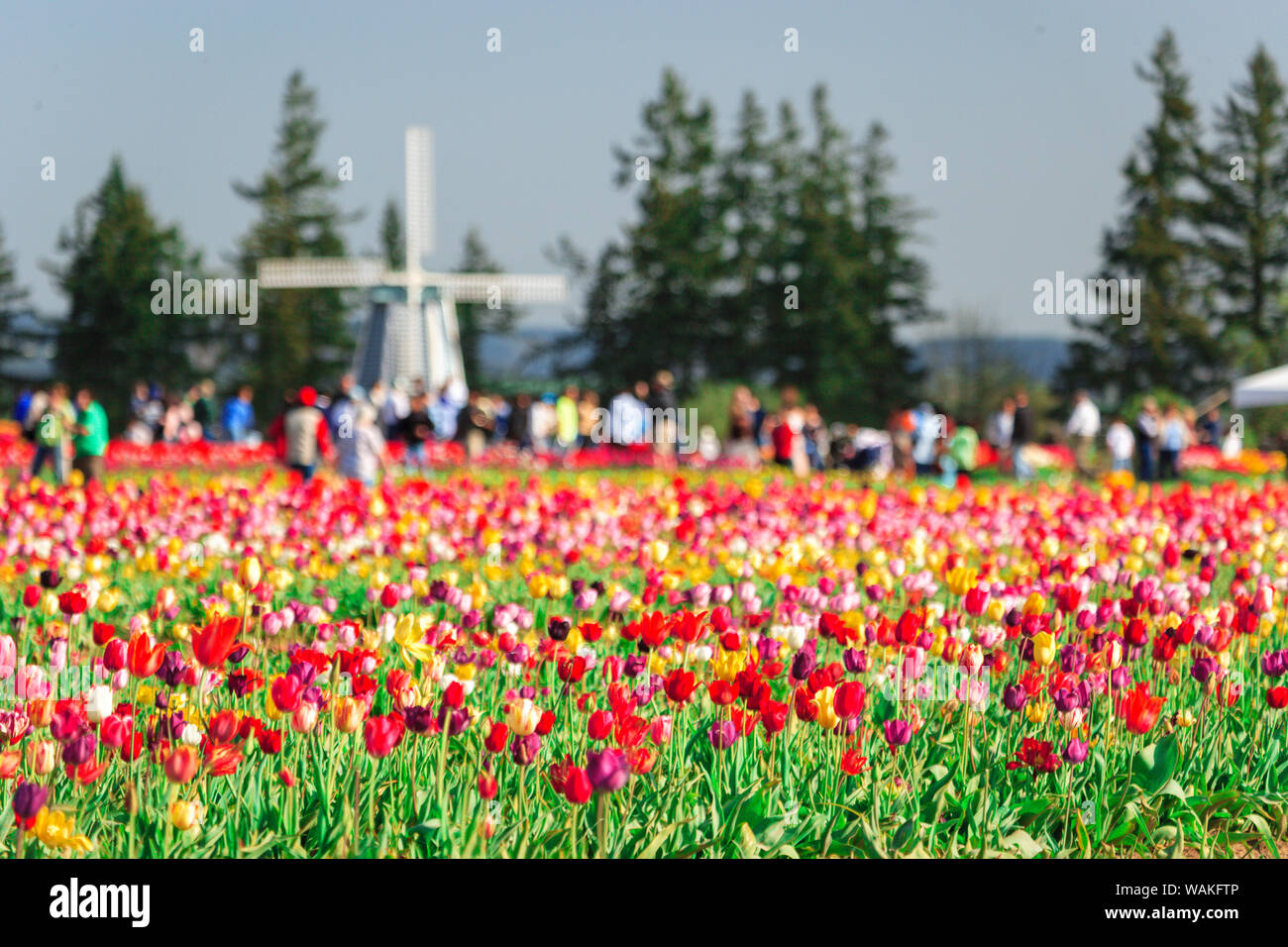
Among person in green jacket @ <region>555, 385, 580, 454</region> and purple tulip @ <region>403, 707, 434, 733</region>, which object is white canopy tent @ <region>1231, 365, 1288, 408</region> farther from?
purple tulip @ <region>403, 707, 434, 733</region>

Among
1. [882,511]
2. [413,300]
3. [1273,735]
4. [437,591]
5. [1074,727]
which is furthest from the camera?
[413,300]

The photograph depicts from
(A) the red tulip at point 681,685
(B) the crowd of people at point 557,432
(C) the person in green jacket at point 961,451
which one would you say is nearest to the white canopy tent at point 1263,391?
(B) the crowd of people at point 557,432

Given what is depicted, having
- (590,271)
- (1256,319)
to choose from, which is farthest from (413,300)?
(1256,319)

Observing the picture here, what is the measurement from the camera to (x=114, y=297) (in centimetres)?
5294

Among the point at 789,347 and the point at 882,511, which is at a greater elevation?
the point at 789,347

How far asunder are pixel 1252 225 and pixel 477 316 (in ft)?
135

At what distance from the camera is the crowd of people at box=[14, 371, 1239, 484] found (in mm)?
14953

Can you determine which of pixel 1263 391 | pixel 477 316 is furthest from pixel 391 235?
pixel 1263 391

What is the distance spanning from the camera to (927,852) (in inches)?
127

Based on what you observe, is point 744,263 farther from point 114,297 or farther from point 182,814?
point 182,814

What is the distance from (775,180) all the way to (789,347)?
633cm

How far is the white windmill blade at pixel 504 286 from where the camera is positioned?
44375 millimetres

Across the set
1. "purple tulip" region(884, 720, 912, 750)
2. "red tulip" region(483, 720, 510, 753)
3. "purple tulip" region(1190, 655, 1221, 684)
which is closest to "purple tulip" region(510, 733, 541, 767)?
"red tulip" region(483, 720, 510, 753)

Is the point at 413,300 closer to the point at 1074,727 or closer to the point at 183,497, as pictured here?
the point at 183,497
